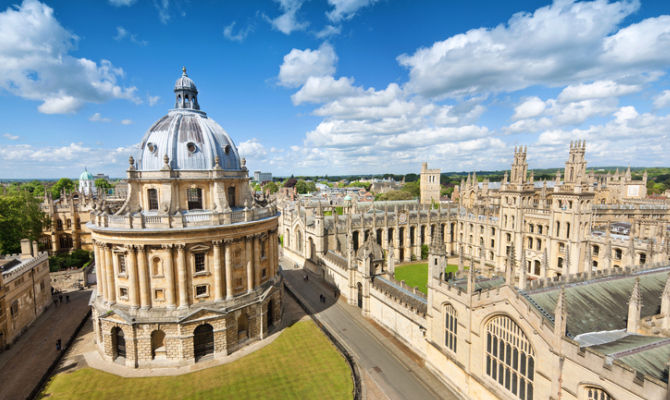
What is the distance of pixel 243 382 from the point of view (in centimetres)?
2555

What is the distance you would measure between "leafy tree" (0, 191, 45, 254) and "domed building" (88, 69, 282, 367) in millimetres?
33990

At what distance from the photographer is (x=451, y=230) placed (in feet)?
210

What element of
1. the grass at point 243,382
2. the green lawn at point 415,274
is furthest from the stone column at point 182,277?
the green lawn at point 415,274

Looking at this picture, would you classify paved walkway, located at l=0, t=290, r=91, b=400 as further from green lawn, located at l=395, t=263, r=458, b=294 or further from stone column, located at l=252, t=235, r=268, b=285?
green lawn, located at l=395, t=263, r=458, b=294

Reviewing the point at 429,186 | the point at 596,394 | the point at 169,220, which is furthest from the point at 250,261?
the point at 429,186

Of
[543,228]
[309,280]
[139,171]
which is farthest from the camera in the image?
[309,280]

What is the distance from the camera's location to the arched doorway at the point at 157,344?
28288 mm

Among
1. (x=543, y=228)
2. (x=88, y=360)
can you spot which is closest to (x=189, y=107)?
(x=88, y=360)

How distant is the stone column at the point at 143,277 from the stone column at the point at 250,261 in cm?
840

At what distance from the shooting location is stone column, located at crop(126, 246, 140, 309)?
2731 cm

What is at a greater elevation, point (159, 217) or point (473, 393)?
point (159, 217)

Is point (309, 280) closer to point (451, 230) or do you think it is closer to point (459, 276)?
point (459, 276)

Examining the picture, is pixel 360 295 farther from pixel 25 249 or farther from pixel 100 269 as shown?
pixel 25 249

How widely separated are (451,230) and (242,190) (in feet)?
147
